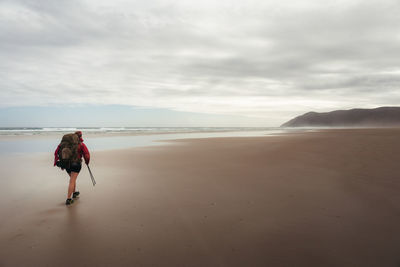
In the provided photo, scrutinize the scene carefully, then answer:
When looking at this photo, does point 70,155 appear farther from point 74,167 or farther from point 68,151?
point 74,167

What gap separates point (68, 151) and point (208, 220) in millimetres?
3973

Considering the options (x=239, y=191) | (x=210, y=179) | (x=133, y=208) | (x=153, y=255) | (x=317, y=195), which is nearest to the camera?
(x=153, y=255)

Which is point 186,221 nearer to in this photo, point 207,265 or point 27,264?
point 207,265

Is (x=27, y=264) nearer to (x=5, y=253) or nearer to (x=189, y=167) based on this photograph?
(x=5, y=253)

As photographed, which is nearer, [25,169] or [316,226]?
[316,226]

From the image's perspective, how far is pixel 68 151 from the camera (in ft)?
17.7

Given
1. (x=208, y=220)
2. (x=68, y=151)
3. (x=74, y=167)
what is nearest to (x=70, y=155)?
(x=68, y=151)

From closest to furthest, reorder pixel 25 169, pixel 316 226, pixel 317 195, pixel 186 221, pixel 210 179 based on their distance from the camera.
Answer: pixel 316 226 → pixel 186 221 → pixel 317 195 → pixel 210 179 → pixel 25 169

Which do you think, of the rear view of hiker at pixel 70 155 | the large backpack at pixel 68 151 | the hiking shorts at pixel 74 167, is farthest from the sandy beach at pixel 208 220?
the large backpack at pixel 68 151

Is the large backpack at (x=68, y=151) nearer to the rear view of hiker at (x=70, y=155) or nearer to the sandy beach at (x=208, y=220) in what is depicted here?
the rear view of hiker at (x=70, y=155)

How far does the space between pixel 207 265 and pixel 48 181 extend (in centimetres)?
716

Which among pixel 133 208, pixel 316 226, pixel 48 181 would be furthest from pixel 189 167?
pixel 316 226

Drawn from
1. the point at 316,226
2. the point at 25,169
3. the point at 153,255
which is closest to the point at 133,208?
the point at 153,255

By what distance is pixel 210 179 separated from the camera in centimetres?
741
